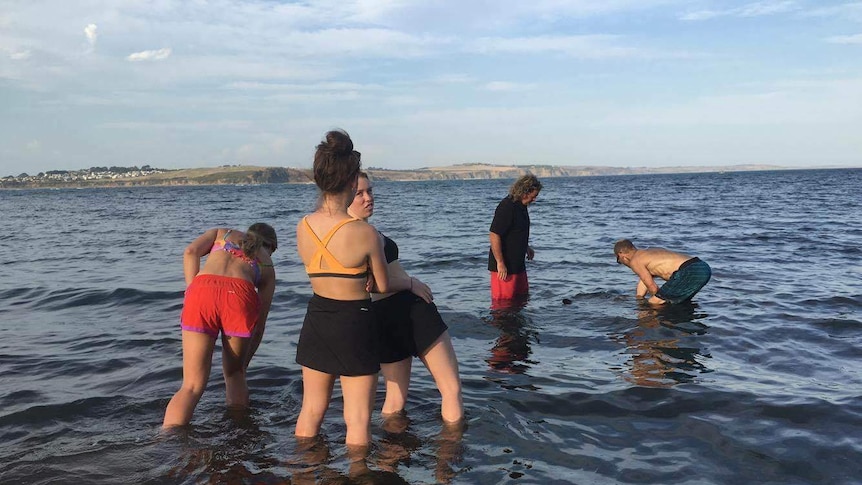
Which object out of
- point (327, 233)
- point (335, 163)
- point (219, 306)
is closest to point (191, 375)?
point (219, 306)

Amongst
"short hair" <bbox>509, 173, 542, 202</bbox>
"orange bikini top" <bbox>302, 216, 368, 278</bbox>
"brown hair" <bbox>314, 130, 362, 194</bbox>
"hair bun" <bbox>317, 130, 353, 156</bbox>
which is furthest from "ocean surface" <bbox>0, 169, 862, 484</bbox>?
"hair bun" <bbox>317, 130, 353, 156</bbox>

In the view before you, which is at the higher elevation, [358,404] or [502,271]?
[502,271]

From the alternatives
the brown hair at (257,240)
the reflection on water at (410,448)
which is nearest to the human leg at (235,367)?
the brown hair at (257,240)

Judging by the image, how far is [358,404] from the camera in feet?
13.6

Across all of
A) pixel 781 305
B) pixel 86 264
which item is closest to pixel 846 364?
pixel 781 305

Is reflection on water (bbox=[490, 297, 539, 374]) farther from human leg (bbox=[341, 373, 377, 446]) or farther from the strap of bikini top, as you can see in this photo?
the strap of bikini top

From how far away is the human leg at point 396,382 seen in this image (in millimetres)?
5133

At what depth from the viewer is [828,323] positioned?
877 centimetres

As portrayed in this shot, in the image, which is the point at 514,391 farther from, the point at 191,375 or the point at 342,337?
the point at 191,375

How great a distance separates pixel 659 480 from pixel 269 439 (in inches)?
119

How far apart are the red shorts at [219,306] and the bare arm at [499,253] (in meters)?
4.35

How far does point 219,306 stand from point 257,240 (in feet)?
2.17

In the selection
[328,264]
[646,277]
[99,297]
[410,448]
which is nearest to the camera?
[328,264]

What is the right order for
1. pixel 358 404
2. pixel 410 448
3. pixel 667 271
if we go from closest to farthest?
pixel 358 404
pixel 410 448
pixel 667 271
